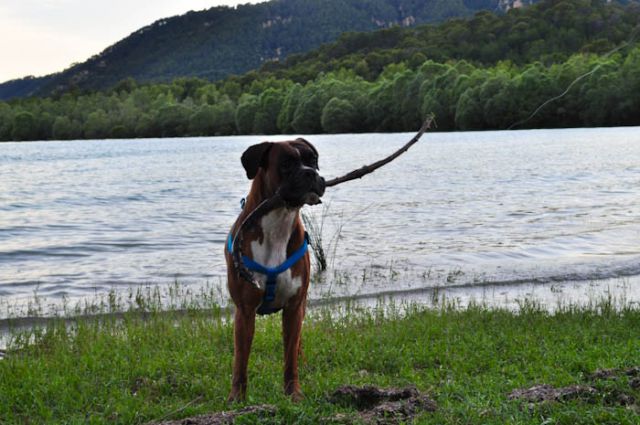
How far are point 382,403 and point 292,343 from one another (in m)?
0.93

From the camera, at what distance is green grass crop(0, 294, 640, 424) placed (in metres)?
6.08

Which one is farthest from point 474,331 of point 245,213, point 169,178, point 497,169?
point 169,178

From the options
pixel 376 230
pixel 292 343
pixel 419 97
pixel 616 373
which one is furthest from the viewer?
pixel 419 97

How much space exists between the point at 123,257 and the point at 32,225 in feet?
32.5

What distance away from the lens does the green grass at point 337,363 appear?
608 cm

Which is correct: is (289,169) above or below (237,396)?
above

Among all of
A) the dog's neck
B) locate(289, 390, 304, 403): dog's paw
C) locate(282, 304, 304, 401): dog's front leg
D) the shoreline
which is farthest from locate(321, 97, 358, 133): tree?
the dog's neck

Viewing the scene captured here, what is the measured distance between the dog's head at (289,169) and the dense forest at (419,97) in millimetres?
62174

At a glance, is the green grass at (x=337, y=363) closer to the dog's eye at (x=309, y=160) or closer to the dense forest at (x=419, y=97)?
the dog's eye at (x=309, y=160)

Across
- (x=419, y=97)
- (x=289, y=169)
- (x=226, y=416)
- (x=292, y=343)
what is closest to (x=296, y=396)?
(x=292, y=343)

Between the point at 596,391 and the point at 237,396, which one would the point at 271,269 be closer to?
the point at 237,396

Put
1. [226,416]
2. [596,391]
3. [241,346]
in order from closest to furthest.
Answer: [226,416] < [596,391] < [241,346]

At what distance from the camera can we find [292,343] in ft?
21.0

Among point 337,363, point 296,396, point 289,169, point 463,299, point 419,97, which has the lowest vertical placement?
point 463,299
